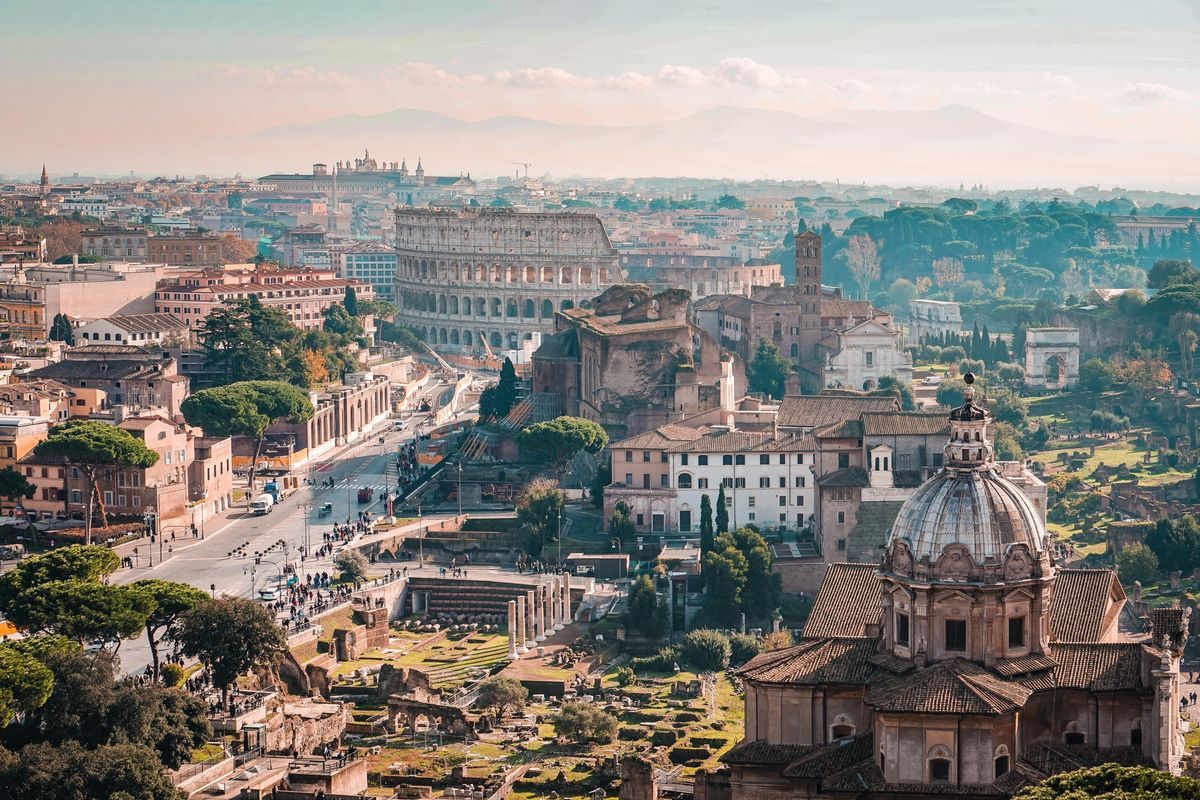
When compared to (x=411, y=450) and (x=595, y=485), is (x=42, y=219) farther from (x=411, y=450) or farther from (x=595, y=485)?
(x=595, y=485)

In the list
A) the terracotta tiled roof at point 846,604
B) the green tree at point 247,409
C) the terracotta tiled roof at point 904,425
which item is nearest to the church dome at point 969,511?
the terracotta tiled roof at point 846,604

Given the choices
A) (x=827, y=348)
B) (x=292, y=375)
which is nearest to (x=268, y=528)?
(x=292, y=375)

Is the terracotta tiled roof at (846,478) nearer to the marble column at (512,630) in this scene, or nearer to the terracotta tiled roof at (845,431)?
the terracotta tiled roof at (845,431)

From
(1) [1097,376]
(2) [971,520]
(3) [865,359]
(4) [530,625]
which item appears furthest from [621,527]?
(1) [1097,376]

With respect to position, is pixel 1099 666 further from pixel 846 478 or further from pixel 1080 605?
pixel 846 478

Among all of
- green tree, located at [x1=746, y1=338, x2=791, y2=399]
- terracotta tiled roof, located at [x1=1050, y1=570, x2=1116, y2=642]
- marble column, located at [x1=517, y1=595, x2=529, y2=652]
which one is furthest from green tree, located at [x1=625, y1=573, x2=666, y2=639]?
green tree, located at [x1=746, y1=338, x2=791, y2=399]

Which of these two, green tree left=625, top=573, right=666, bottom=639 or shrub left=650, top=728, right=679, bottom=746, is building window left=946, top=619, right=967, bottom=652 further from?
green tree left=625, top=573, right=666, bottom=639
